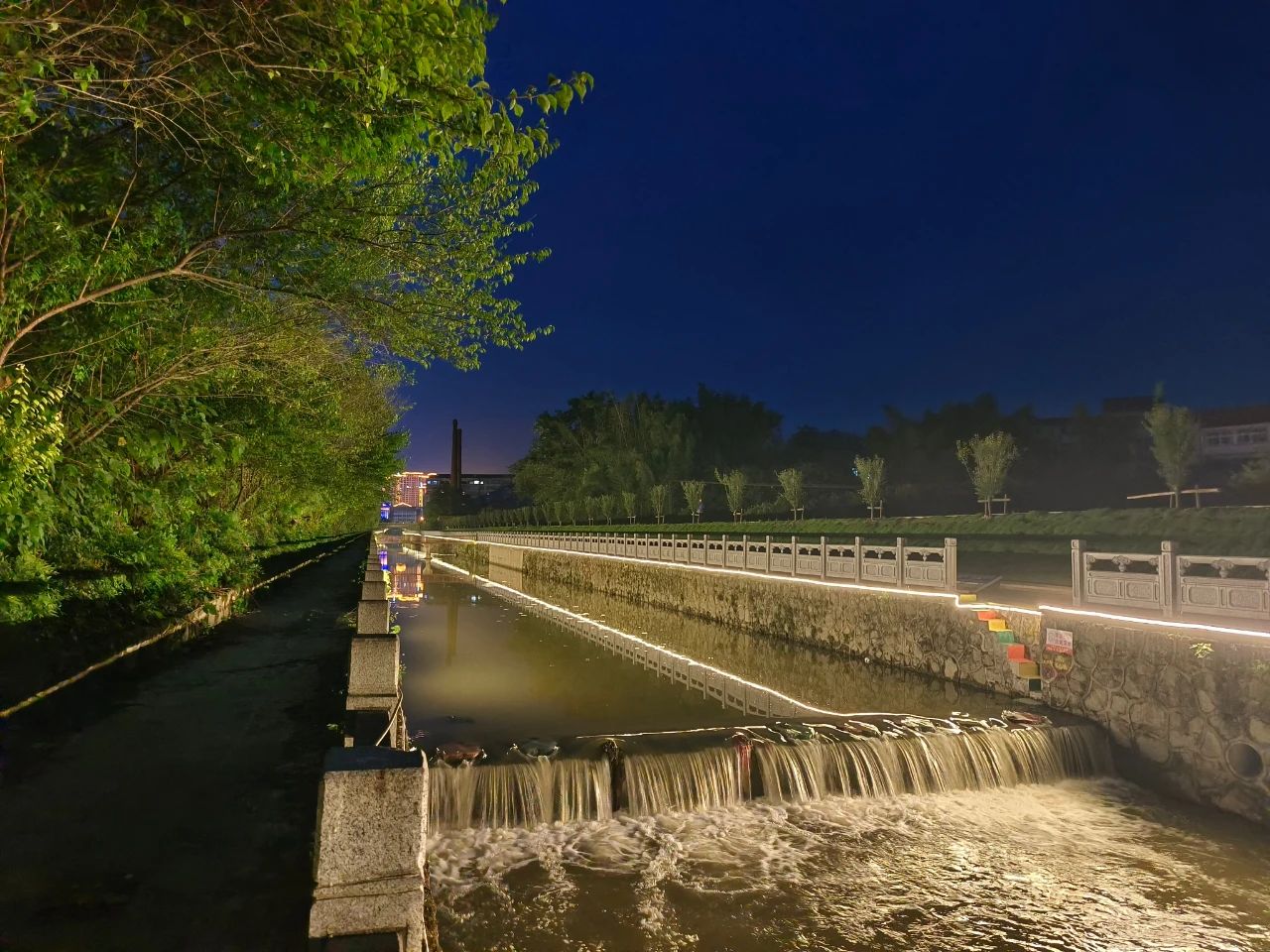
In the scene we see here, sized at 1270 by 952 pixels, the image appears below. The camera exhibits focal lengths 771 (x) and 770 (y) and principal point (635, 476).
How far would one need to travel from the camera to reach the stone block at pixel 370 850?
384cm

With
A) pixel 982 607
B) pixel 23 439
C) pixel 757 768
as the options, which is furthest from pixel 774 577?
pixel 23 439

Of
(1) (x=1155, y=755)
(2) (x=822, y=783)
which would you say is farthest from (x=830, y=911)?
(1) (x=1155, y=755)

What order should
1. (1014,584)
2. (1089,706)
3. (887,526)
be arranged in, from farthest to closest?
(887,526), (1014,584), (1089,706)

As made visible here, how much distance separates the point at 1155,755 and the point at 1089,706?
4.37 feet

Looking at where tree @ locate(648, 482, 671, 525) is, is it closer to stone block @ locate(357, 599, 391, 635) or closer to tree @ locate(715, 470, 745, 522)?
tree @ locate(715, 470, 745, 522)

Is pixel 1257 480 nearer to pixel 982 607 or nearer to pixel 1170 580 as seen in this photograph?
pixel 982 607

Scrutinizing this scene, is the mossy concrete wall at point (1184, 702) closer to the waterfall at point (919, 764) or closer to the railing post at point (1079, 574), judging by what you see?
the railing post at point (1079, 574)

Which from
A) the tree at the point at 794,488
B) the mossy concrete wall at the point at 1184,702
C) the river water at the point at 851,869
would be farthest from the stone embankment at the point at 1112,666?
the tree at the point at 794,488

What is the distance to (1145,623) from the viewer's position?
38.4 ft

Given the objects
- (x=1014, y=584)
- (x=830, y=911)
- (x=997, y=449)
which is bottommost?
(x=830, y=911)

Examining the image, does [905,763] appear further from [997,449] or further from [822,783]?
[997,449]

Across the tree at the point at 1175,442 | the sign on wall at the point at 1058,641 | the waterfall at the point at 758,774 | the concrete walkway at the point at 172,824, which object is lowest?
the waterfall at the point at 758,774

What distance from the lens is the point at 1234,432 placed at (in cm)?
5109

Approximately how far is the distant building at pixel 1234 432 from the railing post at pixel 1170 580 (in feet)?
153
